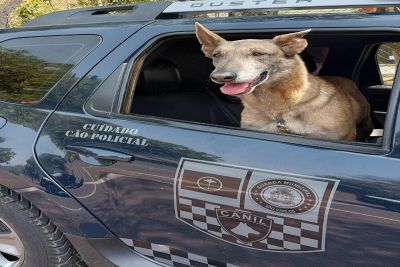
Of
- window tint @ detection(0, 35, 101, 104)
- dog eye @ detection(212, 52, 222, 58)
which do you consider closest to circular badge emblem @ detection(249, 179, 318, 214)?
dog eye @ detection(212, 52, 222, 58)

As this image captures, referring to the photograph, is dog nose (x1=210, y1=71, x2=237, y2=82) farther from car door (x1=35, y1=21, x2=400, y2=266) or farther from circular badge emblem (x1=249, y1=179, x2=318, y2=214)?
circular badge emblem (x1=249, y1=179, x2=318, y2=214)

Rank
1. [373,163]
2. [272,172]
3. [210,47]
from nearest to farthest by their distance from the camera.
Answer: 1. [373,163]
2. [272,172]
3. [210,47]

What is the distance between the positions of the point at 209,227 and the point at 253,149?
1.09ft

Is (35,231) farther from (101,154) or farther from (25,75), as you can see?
(25,75)

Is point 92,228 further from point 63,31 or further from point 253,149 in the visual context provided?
point 63,31

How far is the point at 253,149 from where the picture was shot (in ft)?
5.27

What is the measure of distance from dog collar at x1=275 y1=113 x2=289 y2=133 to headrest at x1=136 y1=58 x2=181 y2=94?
2.19 ft

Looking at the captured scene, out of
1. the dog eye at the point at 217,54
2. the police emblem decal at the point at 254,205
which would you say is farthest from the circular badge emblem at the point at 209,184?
the dog eye at the point at 217,54

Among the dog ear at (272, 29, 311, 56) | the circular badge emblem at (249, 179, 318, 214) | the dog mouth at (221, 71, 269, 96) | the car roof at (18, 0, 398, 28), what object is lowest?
the circular badge emblem at (249, 179, 318, 214)

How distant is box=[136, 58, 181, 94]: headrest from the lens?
2.26 m

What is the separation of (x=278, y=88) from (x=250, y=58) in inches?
8.5

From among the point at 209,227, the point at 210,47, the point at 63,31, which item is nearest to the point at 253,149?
the point at 209,227

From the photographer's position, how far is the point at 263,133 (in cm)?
167

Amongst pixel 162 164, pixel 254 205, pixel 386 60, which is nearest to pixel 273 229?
pixel 254 205
